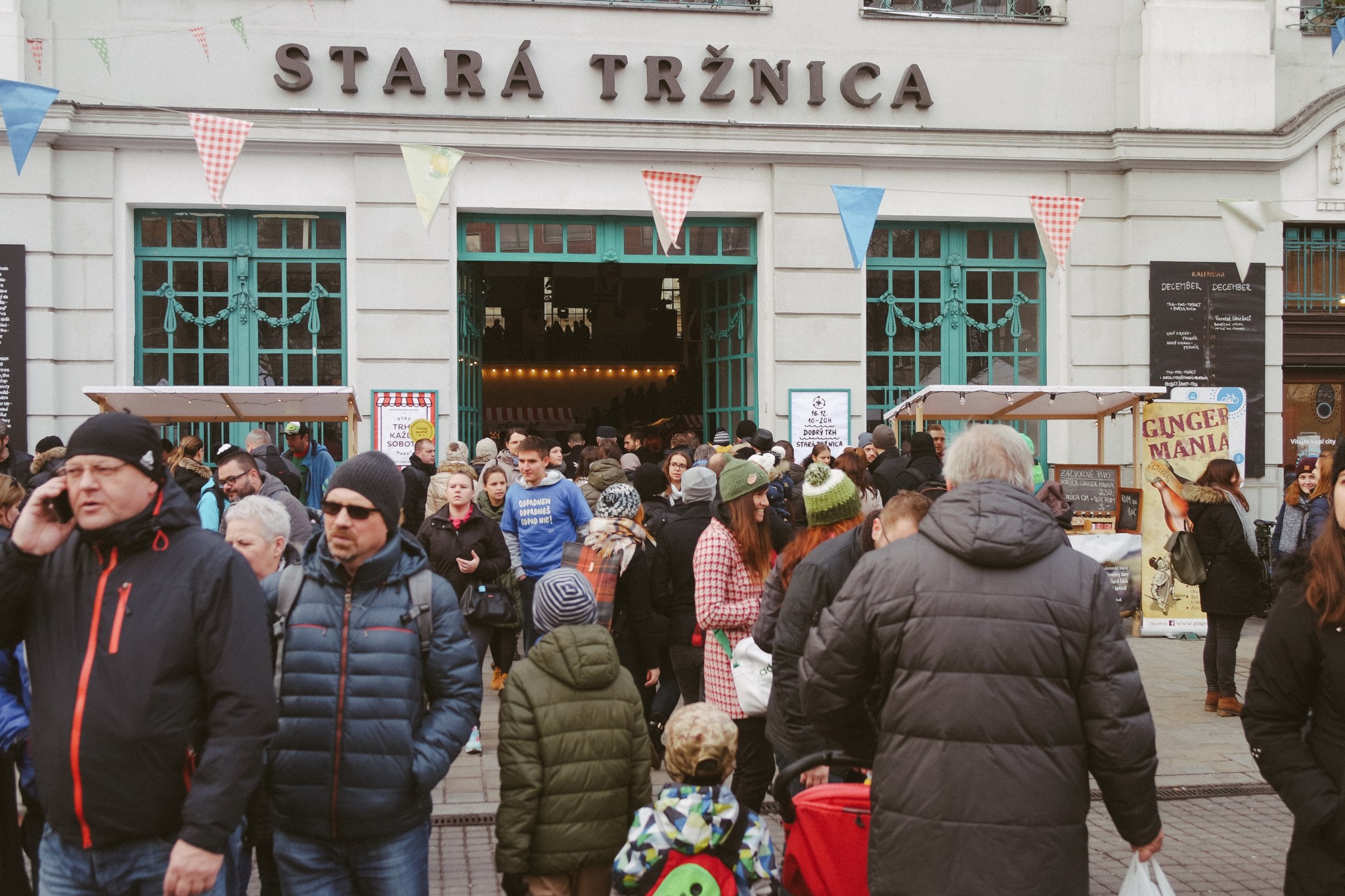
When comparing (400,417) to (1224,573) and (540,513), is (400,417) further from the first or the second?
(1224,573)

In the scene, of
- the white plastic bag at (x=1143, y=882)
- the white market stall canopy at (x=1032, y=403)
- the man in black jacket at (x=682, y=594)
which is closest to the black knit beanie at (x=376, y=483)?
the white plastic bag at (x=1143, y=882)

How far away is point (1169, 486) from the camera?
37.8 ft

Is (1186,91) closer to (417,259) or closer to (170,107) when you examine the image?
(417,259)

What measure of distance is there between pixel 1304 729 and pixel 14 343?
12.7m

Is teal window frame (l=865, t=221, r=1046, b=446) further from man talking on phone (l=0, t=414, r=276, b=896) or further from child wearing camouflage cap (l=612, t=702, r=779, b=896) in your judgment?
man talking on phone (l=0, t=414, r=276, b=896)

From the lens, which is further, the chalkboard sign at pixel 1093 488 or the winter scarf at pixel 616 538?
the chalkboard sign at pixel 1093 488

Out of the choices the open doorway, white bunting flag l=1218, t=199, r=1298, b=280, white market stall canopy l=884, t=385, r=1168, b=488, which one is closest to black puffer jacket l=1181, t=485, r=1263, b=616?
white market stall canopy l=884, t=385, r=1168, b=488

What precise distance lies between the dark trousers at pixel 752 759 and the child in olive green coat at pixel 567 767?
1194 millimetres

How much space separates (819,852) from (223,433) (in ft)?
37.8

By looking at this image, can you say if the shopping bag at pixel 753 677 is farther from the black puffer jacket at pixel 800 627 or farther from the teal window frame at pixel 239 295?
the teal window frame at pixel 239 295

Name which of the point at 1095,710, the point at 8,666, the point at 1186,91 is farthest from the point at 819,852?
the point at 1186,91

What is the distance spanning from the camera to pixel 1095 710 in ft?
10.2

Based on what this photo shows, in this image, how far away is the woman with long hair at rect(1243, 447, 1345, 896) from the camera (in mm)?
3158

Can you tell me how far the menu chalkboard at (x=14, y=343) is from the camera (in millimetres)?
12461
